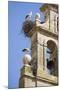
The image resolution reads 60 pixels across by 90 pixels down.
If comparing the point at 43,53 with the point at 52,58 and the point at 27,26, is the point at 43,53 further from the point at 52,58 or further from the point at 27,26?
the point at 27,26

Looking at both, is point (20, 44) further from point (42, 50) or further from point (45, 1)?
point (45, 1)

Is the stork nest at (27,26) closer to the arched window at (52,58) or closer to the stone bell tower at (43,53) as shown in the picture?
the stone bell tower at (43,53)

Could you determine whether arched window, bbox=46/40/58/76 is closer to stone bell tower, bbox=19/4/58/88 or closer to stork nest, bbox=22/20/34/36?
stone bell tower, bbox=19/4/58/88

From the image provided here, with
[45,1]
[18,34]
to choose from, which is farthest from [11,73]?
[45,1]

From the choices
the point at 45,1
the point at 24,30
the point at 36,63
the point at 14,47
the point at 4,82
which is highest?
the point at 45,1

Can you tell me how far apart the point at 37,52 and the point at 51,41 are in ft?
0.57

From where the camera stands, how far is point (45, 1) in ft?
6.66

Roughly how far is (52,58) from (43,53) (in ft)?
0.34

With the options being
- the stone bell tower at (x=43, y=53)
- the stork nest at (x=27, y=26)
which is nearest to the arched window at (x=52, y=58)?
the stone bell tower at (x=43, y=53)

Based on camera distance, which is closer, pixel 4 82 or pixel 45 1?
pixel 4 82

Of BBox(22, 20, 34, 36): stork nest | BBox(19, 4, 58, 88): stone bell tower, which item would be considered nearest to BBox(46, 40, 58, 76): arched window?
BBox(19, 4, 58, 88): stone bell tower

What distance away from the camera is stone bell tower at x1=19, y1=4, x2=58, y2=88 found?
196 cm

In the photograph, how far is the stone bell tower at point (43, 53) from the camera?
6.43 ft

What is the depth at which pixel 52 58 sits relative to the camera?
2.05 meters
